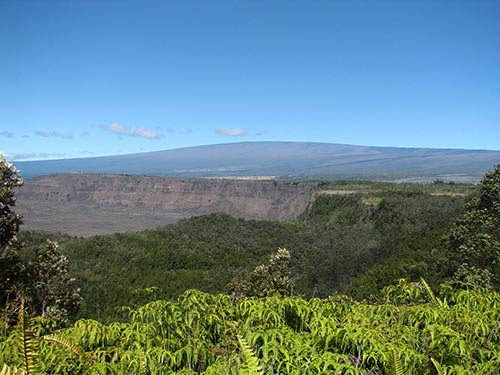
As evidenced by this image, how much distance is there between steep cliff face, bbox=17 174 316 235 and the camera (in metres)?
110

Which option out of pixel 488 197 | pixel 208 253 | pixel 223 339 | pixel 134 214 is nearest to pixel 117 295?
pixel 208 253

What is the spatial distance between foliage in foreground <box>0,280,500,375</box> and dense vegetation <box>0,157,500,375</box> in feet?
0.07

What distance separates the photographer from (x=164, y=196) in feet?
440

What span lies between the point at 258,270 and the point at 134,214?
109 meters

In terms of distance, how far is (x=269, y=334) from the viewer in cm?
427

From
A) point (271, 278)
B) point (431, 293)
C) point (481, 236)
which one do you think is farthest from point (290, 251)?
point (431, 293)

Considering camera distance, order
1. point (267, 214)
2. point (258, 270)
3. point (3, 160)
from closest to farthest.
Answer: point (3, 160)
point (258, 270)
point (267, 214)

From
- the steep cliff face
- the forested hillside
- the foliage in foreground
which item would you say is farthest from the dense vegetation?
the steep cliff face

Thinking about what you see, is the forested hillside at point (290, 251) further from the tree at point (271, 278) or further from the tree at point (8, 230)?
the tree at point (8, 230)

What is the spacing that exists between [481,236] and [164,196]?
121959 mm

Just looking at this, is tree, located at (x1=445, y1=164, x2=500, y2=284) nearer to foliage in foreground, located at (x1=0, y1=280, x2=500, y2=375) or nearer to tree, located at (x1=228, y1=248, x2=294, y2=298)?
Result: tree, located at (x1=228, y1=248, x2=294, y2=298)

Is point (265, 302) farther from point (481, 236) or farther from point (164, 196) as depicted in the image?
point (164, 196)

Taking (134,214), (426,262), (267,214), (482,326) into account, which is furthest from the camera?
(134,214)

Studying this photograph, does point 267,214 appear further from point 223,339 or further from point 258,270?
point 223,339
